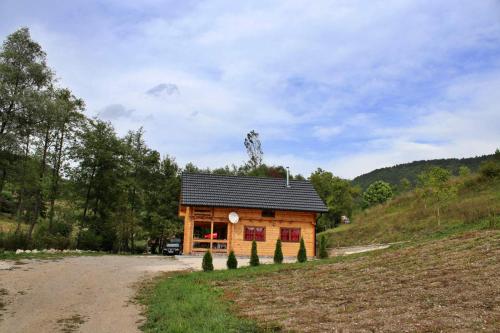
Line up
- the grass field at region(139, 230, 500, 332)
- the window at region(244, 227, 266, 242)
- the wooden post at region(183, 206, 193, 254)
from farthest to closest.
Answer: the window at region(244, 227, 266, 242), the wooden post at region(183, 206, 193, 254), the grass field at region(139, 230, 500, 332)

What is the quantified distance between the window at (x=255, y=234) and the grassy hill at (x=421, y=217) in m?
7.60

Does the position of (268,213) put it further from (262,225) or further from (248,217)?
(248,217)

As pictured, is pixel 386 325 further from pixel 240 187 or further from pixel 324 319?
pixel 240 187

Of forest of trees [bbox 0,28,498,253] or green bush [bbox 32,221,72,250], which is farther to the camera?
green bush [bbox 32,221,72,250]

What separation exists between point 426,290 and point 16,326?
840 centimetres

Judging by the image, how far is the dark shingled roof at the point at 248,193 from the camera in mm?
29703

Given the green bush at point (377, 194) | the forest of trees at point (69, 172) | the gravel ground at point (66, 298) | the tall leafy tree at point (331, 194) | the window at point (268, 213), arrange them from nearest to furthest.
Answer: the gravel ground at point (66, 298)
the forest of trees at point (69, 172)
the window at point (268, 213)
the tall leafy tree at point (331, 194)
the green bush at point (377, 194)

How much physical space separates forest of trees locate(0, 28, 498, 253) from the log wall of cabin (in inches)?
335

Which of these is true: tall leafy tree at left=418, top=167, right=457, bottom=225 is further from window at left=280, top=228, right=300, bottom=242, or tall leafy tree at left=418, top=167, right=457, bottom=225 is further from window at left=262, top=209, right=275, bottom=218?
window at left=262, top=209, right=275, bottom=218

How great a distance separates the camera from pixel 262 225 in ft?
97.8

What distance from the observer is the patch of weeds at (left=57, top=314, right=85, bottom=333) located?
8.85 m

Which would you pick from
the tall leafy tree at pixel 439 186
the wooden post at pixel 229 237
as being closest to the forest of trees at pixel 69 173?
the tall leafy tree at pixel 439 186

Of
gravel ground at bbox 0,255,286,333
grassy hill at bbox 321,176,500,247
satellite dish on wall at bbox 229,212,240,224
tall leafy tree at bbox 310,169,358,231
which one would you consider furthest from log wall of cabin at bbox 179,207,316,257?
tall leafy tree at bbox 310,169,358,231

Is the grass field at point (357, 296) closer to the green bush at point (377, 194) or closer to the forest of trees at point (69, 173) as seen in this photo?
the forest of trees at point (69, 173)
